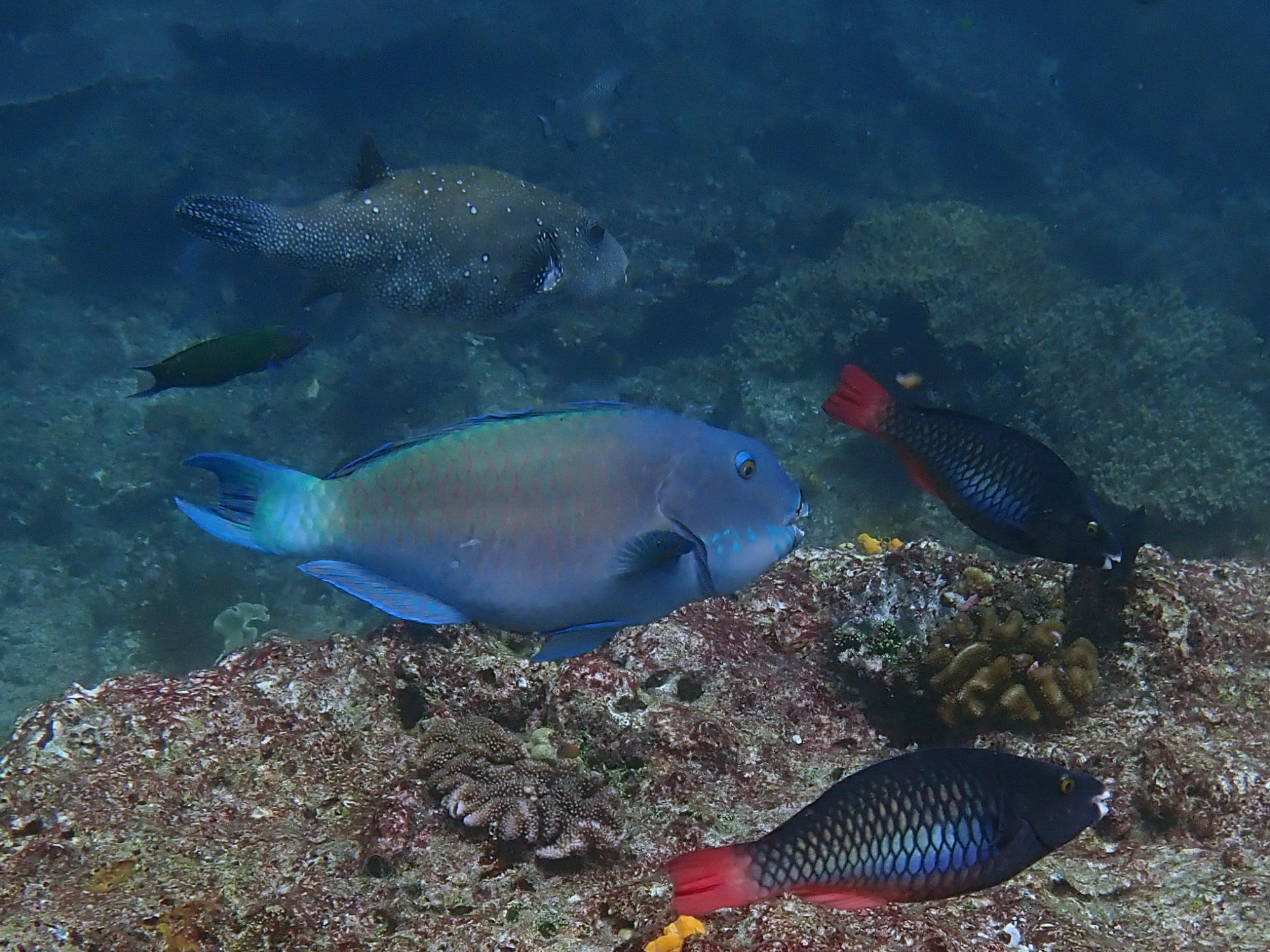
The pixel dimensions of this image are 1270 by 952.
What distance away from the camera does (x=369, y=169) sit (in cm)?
515

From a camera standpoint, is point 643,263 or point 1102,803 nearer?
point 1102,803

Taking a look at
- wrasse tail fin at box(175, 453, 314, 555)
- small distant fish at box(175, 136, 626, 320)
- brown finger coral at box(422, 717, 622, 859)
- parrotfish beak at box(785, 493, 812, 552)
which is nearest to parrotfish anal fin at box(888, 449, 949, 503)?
parrotfish beak at box(785, 493, 812, 552)

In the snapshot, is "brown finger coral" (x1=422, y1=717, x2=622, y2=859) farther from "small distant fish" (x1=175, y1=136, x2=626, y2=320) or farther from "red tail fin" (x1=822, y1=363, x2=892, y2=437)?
"small distant fish" (x1=175, y1=136, x2=626, y2=320)

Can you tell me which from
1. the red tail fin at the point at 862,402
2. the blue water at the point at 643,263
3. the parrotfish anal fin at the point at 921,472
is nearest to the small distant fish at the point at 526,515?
the red tail fin at the point at 862,402

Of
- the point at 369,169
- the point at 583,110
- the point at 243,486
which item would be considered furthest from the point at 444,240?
the point at 583,110

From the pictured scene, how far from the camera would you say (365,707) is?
3744 millimetres

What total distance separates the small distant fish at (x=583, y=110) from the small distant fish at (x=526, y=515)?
13.7m

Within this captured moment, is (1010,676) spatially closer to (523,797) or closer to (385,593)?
(523,797)

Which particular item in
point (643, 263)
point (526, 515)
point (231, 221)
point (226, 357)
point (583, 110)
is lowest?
point (643, 263)

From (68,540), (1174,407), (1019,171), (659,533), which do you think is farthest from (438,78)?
(659,533)

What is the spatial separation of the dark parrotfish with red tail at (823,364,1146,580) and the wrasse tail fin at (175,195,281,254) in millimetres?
3854

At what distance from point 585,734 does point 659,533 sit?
197 centimetres

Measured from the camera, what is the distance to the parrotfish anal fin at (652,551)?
189 cm

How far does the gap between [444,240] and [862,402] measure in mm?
3432
